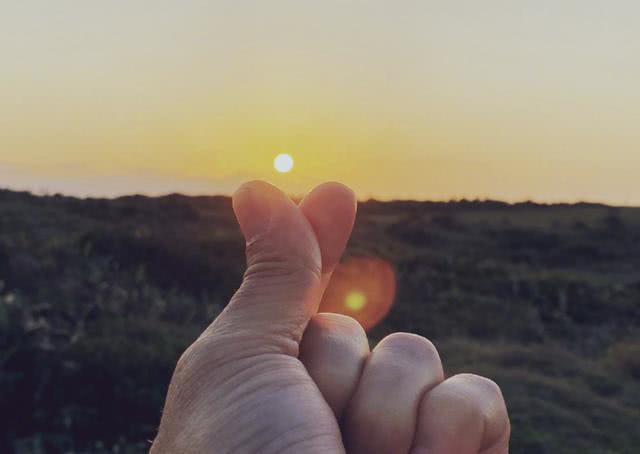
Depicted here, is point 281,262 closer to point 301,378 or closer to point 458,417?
point 301,378

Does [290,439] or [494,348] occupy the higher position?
[290,439]

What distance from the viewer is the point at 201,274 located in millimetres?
13539

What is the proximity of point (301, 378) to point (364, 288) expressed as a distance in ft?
46.4

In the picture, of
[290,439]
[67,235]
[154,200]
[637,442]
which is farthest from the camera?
[154,200]

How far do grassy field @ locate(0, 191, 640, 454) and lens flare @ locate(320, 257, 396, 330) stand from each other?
0.82 feet

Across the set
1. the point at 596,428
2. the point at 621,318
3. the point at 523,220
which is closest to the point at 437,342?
the point at 596,428

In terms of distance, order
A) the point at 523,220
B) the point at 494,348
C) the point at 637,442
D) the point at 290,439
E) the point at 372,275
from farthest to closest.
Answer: the point at 523,220
the point at 372,275
the point at 494,348
the point at 637,442
the point at 290,439

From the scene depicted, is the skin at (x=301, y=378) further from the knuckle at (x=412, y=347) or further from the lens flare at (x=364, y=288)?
the lens flare at (x=364, y=288)

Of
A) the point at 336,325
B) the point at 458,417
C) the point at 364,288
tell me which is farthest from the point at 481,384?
the point at 364,288

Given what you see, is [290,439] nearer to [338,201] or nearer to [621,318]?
[338,201]

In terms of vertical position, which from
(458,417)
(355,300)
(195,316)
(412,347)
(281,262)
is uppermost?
(281,262)

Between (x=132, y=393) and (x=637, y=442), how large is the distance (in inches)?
203

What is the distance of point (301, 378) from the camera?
2020 mm

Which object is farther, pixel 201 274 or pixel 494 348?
pixel 201 274
